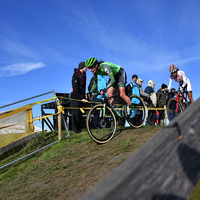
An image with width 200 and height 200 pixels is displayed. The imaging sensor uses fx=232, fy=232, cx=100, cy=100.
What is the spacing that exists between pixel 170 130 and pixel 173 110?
7.30 meters

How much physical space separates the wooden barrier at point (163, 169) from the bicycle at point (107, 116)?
4.55 metres

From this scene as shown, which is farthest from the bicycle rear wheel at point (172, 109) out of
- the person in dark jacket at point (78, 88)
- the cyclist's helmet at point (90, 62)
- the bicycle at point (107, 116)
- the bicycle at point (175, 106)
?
the cyclist's helmet at point (90, 62)

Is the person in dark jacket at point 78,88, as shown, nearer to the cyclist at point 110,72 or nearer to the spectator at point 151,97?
the cyclist at point 110,72

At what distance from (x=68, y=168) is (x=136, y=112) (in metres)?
2.97

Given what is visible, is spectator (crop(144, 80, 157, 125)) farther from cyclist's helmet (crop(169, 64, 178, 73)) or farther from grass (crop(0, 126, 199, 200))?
grass (crop(0, 126, 199, 200))

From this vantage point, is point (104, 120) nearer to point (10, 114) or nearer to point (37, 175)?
point (37, 175)

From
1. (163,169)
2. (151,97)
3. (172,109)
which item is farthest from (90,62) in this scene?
(151,97)

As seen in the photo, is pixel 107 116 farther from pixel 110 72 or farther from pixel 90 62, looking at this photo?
pixel 90 62

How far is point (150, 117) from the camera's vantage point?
11.0 metres

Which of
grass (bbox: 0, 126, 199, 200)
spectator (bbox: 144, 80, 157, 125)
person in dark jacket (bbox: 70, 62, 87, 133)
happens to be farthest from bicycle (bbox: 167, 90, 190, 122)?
person in dark jacket (bbox: 70, 62, 87, 133)

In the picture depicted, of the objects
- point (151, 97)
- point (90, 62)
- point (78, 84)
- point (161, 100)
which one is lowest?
point (161, 100)

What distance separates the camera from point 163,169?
1216mm

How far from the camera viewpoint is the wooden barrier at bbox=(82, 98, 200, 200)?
0.99m

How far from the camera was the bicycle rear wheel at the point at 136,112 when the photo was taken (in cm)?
716
